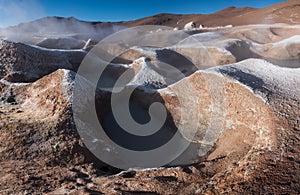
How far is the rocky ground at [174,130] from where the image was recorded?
527cm

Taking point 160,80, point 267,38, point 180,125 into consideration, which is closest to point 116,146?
point 180,125

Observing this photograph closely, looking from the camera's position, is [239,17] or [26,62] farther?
[239,17]

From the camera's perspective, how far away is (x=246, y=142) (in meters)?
7.09

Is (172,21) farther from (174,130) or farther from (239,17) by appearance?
(174,130)

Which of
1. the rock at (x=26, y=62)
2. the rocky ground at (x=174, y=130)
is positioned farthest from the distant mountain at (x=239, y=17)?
the rocky ground at (x=174, y=130)

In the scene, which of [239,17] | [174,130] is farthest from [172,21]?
[174,130]

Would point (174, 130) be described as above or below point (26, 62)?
below

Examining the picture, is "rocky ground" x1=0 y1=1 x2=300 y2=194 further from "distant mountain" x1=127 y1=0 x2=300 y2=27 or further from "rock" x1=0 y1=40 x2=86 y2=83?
"distant mountain" x1=127 y1=0 x2=300 y2=27

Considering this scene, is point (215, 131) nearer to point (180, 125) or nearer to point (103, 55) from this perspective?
point (180, 125)

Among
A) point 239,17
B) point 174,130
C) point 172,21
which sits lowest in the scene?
point 174,130

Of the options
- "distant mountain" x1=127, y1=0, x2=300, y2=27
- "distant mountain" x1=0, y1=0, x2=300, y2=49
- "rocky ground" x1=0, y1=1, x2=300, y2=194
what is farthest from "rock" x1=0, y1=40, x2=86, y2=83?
"distant mountain" x1=127, y1=0, x2=300, y2=27

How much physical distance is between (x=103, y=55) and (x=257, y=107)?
1539 centimetres

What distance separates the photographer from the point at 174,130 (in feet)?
33.0

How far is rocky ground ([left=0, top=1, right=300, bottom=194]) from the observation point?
527 cm
